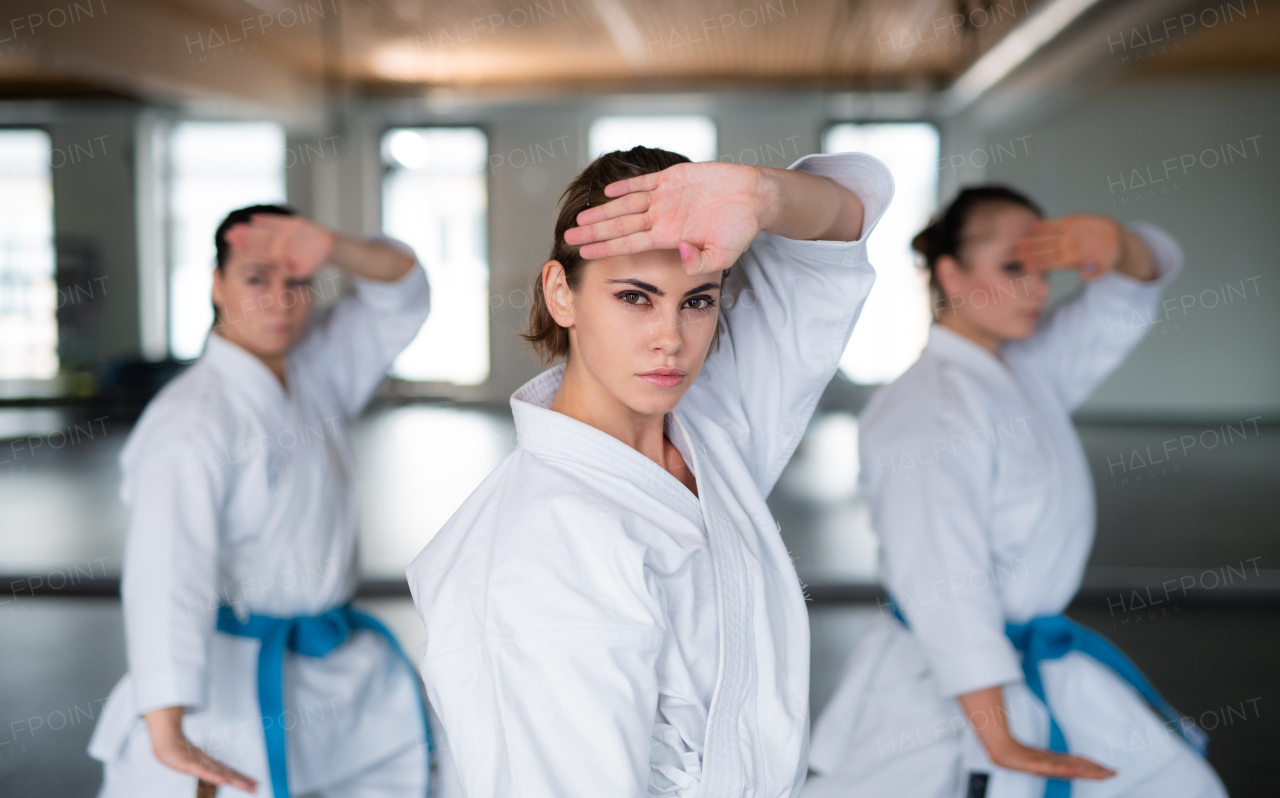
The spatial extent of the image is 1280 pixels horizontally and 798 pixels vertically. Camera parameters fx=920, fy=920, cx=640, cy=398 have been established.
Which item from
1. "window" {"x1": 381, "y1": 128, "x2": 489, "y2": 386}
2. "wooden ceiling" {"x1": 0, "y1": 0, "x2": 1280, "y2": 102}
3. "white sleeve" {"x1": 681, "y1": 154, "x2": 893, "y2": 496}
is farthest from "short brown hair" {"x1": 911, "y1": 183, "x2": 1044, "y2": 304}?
"wooden ceiling" {"x1": 0, "y1": 0, "x2": 1280, "y2": 102}

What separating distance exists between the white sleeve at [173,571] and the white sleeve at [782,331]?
94 cm

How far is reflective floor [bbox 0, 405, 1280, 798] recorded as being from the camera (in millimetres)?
3051

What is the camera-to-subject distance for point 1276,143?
13.9 feet

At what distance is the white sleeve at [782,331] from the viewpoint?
1.30 m

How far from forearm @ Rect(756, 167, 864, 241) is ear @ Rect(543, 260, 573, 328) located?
28cm

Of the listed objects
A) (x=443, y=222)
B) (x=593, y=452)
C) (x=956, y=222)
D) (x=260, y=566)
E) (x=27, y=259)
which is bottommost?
(x=260, y=566)

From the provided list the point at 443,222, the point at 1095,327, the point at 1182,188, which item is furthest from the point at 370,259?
the point at 1182,188

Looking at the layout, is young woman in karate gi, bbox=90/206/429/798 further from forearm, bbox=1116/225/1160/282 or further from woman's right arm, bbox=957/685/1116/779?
forearm, bbox=1116/225/1160/282

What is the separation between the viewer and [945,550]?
65.6 inches

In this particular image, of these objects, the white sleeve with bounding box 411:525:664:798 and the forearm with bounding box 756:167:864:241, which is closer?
the white sleeve with bounding box 411:525:664:798

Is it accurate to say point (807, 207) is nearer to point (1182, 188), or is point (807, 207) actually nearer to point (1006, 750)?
point (1006, 750)

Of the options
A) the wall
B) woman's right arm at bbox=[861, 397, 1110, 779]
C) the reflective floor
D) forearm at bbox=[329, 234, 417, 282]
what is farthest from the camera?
the wall

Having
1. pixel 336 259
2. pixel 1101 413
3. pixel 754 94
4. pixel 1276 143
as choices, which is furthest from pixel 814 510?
pixel 336 259

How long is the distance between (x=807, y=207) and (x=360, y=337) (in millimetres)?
1308
